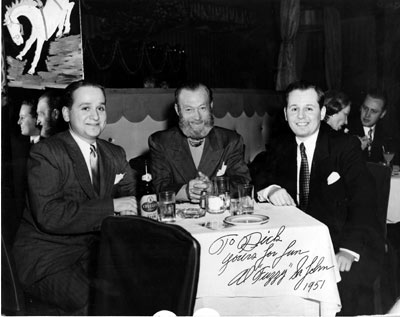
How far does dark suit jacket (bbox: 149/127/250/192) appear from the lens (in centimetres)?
243

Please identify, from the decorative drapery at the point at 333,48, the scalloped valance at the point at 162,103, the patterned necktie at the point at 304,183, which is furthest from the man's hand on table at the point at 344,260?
the decorative drapery at the point at 333,48

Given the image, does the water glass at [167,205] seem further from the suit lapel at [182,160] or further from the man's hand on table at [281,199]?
the suit lapel at [182,160]

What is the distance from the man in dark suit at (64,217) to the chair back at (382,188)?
1144 mm

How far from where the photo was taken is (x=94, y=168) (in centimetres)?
195

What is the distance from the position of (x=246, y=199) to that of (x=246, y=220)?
0.16 metres

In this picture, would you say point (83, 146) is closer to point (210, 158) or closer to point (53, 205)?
point (53, 205)

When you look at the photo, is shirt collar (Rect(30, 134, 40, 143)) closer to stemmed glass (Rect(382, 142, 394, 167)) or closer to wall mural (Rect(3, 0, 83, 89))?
wall mural (Rect(3, 0, 83, 89))

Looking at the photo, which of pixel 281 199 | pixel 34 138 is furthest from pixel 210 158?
pixel 34 138

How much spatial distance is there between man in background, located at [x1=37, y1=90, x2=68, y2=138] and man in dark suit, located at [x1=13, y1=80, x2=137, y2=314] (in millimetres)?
867

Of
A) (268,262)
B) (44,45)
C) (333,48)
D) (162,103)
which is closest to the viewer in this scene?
(268,262)

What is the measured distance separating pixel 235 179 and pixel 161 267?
4.26 feet

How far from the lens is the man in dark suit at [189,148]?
243 cm

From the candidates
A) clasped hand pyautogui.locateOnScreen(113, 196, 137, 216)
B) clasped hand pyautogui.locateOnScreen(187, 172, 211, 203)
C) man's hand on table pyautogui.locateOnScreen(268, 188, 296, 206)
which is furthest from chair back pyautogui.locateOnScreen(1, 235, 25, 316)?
man's hand on table pyautogui.locateOnScreen(268, 188, 296, 206)

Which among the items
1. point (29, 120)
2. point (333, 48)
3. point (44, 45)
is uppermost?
point (333, 48)
